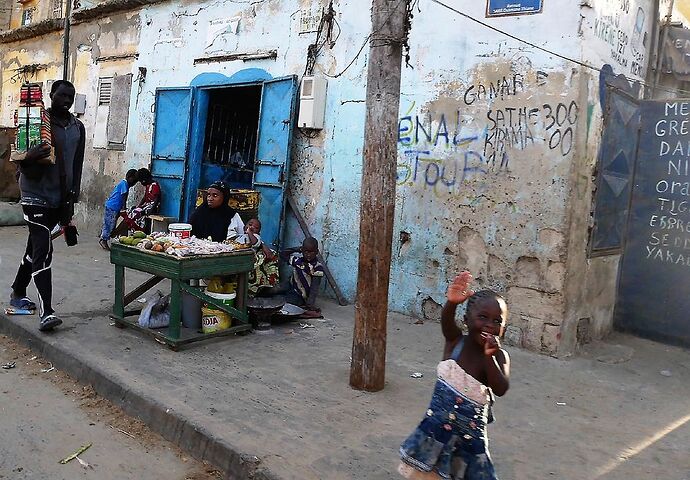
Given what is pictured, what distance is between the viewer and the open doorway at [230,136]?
29.0 feet

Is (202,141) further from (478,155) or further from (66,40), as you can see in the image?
(66,40)

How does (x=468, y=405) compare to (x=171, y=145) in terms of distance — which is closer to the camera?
(x=468, y=405)

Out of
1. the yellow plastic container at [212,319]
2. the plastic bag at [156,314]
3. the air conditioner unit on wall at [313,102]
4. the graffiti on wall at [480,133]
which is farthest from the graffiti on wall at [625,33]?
the plastic bag at [156,314]

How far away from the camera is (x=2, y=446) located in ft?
10.8

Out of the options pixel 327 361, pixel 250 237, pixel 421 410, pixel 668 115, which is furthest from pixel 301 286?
pixel 668 115

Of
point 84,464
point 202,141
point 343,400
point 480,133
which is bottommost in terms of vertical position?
point 84,464

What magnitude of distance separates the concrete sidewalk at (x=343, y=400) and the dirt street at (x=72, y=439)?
0.10m

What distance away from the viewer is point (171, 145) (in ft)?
28.8

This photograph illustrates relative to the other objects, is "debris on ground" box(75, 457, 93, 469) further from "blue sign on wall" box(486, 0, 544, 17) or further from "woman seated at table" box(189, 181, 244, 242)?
"blue sign on wall" box(486, 0, 544, 17)

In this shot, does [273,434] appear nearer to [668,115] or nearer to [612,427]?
[612,427]

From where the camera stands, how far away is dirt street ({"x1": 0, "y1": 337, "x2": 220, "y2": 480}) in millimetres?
3131

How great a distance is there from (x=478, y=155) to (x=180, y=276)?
287 centimetres

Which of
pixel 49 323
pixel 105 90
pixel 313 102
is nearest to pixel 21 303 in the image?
pixel 49 323

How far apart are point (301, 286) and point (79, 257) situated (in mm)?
4148
